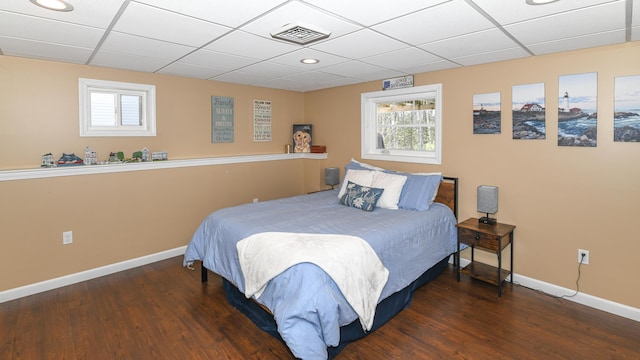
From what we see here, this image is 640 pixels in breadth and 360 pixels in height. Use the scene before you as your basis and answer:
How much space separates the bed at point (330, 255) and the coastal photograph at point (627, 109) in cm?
153

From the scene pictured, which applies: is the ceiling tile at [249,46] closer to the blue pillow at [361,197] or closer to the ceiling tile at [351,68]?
the ceiling tile at [351,68]

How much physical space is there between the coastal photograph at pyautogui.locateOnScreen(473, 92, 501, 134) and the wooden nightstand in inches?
39.3

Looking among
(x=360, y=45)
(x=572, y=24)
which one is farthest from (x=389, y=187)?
(x=572, y=24)

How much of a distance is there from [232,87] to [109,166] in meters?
1.93

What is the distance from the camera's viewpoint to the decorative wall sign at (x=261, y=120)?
5.16m

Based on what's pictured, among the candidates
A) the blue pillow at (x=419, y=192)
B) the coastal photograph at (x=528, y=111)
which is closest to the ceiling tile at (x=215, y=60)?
the blue pillow at (x=419, y=192)

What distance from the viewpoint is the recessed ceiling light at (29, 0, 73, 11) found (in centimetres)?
194

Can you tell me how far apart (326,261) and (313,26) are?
1636mm

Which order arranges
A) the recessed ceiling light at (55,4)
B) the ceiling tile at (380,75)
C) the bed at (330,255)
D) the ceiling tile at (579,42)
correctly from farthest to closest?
the ceiling tile at (380,75) < the ceiling tile at (579,42) < the bed at (330,255) < the recessed ceiling light at (55,4)

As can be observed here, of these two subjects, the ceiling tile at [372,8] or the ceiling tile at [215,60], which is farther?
the ceiling tile at [215,60]

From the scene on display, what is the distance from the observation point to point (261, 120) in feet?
17.2

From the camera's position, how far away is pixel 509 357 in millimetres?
2352

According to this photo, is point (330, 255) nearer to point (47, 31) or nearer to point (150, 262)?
point (47, 31)

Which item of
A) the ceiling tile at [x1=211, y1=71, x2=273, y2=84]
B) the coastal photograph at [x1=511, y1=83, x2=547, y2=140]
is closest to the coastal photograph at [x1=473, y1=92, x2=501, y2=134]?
the coastal photograph at [x1=511, y1=83, x2=547, y2=140]
